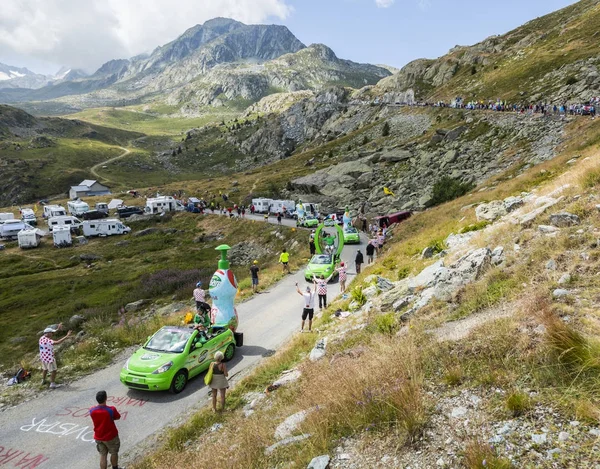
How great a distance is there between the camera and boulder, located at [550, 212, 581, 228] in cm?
973

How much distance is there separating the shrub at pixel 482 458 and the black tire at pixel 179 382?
9.46 metres

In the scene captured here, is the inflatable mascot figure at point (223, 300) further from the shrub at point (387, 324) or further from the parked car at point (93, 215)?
the parked car at point (93, 215)

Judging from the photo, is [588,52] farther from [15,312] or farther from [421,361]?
[15,312]

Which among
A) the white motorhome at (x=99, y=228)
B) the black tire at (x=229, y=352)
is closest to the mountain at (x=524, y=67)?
the black tire at (x=229, y=352)

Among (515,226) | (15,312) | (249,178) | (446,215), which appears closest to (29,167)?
(249,178)

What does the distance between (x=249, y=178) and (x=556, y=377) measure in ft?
299

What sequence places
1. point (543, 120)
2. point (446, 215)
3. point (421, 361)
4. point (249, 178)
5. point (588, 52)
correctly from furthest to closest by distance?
point (249, 178)
point (588, 52)
point (543, 120)
point (446, 215)
point (421, 361)

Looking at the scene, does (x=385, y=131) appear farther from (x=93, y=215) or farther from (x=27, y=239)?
(x=27, y=239)

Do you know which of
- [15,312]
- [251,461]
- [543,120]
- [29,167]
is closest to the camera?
[251,461]

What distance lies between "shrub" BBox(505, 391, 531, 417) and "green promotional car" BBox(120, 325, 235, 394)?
955cm

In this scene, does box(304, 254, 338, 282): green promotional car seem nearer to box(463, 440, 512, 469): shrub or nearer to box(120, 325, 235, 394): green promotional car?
box(120, 325, 235, 394): green promotional car

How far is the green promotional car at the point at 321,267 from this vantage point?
23422 millimetres

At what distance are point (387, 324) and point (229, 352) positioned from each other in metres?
6.83

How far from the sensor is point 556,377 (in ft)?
16.4
